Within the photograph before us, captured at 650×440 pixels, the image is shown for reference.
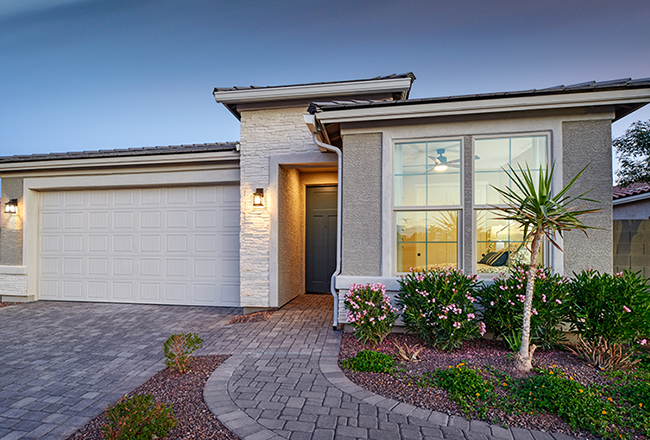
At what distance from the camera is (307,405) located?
2.67 m

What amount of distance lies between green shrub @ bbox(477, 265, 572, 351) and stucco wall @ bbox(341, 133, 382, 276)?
1.55 meters

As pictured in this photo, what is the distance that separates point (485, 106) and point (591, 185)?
1.71 metres

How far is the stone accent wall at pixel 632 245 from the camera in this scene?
15.8ft

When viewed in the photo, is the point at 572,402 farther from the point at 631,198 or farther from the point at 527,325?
the point at 631,198

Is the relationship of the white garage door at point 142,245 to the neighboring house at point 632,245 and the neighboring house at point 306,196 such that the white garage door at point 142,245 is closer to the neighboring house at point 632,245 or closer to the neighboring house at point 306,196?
the neighboring house at point 306,196

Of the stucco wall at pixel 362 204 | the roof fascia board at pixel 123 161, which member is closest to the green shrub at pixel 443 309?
the stucco wall at pixel 362 204

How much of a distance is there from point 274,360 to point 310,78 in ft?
42.0

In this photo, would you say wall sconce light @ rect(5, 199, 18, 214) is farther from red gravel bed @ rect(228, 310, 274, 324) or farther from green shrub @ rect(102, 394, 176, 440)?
green shrub @ rect(102, 394, 176, 440)

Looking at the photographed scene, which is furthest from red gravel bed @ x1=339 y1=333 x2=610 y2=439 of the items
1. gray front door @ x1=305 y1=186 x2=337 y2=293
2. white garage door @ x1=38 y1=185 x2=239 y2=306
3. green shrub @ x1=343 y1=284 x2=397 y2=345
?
white garage door @ x1=38 y1=185 x2=239 y2=306

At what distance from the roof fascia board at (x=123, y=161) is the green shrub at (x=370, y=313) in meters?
4.06

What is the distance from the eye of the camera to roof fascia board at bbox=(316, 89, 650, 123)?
13.1 feet

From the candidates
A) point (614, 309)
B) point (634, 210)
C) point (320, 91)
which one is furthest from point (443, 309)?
point (634, 210)

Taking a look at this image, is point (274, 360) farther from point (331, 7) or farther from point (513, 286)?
point (331, 7)

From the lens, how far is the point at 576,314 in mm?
3605
